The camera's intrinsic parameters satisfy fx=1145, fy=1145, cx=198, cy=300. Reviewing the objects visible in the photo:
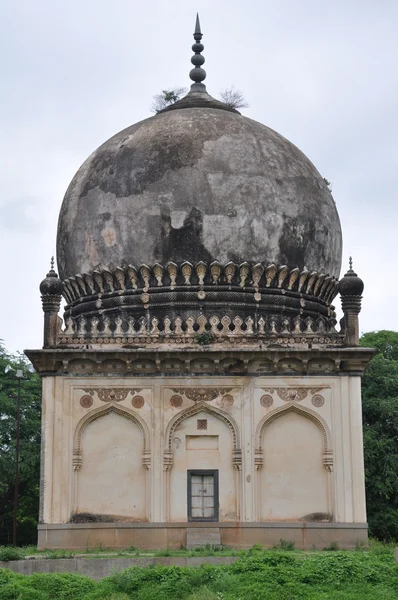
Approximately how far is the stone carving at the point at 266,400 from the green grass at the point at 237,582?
13.2 feet

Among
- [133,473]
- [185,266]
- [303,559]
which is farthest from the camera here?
[185,266]

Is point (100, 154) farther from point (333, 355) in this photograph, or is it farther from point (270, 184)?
point (333, 355)

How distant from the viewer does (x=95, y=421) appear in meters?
20.7

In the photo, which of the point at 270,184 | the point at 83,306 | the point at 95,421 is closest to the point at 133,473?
the point at 95,421

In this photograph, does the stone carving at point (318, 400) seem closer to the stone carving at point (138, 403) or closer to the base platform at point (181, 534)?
the base platform at point (181, 534)

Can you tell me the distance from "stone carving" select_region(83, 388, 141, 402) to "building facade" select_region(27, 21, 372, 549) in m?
0.04

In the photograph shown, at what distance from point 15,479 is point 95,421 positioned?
10.1m

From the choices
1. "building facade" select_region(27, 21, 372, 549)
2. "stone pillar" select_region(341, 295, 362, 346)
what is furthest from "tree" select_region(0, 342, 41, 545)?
"stone pillar" select_region(341, 295, 362, 346)

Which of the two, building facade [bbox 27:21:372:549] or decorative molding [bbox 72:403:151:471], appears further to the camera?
decorative molding [bbox 72:403:151:471]

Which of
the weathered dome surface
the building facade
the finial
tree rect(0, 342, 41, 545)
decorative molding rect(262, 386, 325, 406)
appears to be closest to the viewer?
the building facade

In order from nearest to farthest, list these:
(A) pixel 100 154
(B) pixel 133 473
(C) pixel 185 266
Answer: (B) pixel 133 473
(C) pixel 185 266
(A) pixel 100 154

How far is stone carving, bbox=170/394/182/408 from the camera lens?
2072 cm

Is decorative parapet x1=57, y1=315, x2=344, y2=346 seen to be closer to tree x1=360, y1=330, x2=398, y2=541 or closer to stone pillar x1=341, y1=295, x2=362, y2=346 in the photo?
stone pillar x1=341, y1=295, x2=362, y2=346

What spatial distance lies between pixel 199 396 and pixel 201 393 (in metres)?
0.07
